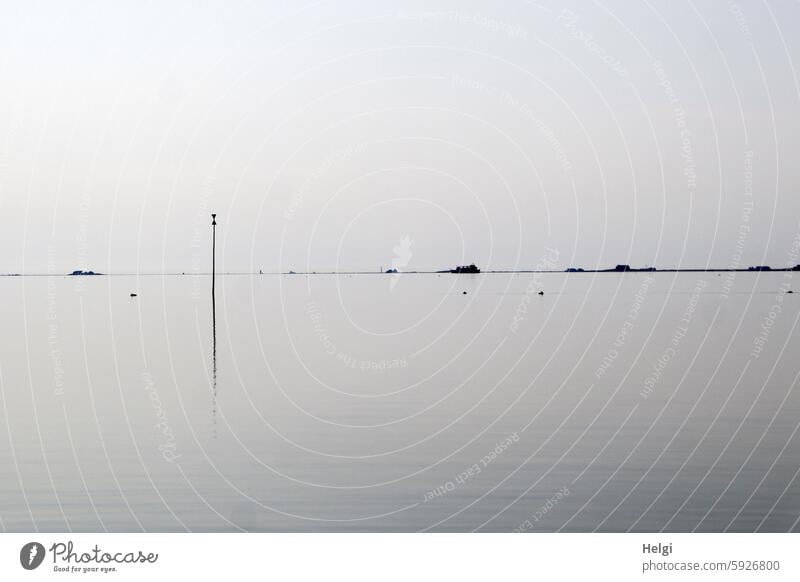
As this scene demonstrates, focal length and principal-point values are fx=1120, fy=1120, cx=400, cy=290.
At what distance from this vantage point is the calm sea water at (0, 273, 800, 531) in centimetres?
2669

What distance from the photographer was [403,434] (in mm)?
38375

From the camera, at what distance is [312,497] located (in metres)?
28.2

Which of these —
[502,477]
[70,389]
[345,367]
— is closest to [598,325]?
[345,367]

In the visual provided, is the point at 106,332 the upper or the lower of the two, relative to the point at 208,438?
upper

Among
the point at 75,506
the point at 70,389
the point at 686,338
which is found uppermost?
the point at 686,338

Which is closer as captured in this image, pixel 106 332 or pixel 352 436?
pixel 352 436

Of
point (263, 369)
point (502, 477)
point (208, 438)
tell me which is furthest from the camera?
Result: point (263, 369)

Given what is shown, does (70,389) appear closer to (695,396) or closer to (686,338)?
(695,396)

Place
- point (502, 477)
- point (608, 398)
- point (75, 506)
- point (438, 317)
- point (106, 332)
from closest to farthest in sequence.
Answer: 1. point (75, 506)
2. point (502, 477)
3. point (608, 398)
4. point (106, 332)
5. point (438, 317)

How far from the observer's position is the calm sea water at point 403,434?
2669cm

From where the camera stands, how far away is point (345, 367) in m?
60.7

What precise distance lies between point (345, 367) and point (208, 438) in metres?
23.7

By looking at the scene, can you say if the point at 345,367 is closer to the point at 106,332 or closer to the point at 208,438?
the point at 208,438

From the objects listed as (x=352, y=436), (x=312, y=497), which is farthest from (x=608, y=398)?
(x=312, y=497)
